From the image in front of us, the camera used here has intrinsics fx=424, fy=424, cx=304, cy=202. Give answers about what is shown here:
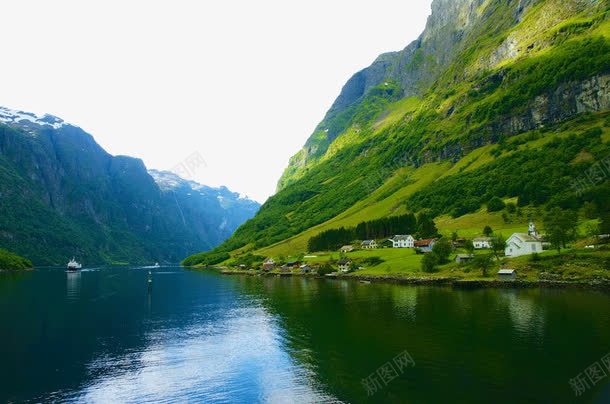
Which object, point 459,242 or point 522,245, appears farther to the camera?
point 459,242

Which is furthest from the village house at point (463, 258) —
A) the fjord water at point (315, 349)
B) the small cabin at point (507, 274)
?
the fjord water at point (315, 349)

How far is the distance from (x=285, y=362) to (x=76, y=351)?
3026cm

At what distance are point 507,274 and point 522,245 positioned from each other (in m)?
19.6

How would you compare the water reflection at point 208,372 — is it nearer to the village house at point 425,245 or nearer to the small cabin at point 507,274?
the small cabin at point 507,274

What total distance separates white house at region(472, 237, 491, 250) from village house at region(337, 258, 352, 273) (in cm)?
5120

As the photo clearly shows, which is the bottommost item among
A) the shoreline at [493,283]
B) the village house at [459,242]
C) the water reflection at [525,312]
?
the water reflection at [525,312]

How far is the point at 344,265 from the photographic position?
609ft

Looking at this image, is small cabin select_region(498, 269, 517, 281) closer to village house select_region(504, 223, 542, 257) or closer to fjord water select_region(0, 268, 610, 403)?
fjord water select_region(0, 268, 610, 403)

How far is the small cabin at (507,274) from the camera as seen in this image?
11866 centimetres

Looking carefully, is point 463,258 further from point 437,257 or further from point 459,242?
point 459,242

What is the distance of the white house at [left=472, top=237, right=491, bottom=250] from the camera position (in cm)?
15912

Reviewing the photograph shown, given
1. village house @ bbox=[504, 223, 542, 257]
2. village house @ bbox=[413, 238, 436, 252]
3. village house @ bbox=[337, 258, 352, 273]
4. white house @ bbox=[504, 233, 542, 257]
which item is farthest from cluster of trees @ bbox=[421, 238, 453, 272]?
village house @ bbox=[337, 258, 352, 273]

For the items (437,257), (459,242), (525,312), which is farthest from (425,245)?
(525,312)

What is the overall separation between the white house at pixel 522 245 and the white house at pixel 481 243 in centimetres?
2119
